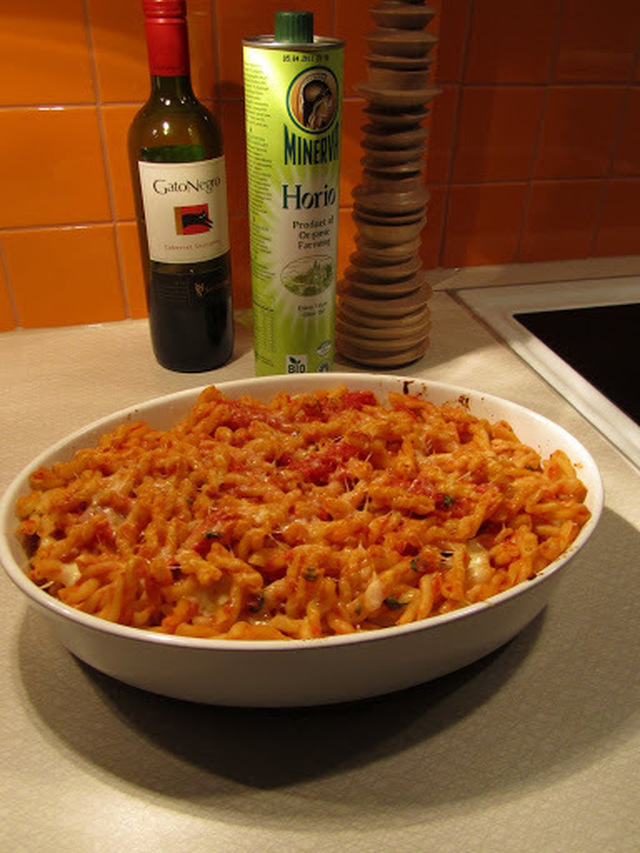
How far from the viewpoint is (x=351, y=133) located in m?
1.00

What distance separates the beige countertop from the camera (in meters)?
0.45

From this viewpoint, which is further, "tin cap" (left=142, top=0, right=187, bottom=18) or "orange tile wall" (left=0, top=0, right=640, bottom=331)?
"orange tile wall" (left=0, top=0, right=640, bottom=331)

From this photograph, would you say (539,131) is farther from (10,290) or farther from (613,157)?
(10,290)

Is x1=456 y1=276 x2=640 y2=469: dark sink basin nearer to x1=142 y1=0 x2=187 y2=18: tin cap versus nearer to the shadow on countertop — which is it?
the shadow on countertop

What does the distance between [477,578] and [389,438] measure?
0.16 meters

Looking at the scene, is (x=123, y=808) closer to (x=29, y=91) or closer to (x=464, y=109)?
(x=29, y=91)

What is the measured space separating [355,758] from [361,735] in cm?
2

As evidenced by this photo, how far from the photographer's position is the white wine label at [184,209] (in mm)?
780

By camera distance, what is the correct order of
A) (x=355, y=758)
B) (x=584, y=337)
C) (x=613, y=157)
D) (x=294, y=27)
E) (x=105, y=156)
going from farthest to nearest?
(x=613, y=157)
(x=584, y=337)
(x=105, y=156)
(x=294, y=27)
(x=355, y=758)

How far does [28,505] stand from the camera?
0.55 meters

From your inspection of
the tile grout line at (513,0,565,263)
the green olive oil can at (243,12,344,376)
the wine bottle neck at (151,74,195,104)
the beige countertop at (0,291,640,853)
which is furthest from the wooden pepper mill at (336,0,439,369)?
the beige countertop at (0,291,640,853)

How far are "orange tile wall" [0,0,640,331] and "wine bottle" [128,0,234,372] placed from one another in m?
0.13

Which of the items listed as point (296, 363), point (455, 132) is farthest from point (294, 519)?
point (455, 132)

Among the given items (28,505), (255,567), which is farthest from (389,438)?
(28,505)
